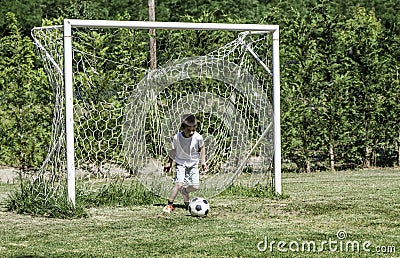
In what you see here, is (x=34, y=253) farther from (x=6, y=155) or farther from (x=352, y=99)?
(x=352, y=99)

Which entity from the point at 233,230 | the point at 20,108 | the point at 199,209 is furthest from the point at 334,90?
the point at 233,230

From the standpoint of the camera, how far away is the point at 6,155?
1479 centimetres

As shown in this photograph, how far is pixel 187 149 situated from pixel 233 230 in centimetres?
207

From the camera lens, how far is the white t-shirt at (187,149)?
9.66 m

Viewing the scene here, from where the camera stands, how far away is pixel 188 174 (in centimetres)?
973

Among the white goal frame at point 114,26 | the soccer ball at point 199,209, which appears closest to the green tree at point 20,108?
the white goal frame at point 114,26

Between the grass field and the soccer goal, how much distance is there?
82 cm

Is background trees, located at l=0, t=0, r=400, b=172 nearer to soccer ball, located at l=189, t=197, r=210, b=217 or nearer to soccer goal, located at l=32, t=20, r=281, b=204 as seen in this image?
soccer goal, located at l=32, t=20, r=281, b=204

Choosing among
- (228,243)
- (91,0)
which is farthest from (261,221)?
(91,0)

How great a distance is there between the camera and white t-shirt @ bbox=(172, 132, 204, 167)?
9664mm

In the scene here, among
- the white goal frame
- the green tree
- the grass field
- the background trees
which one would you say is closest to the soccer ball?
the grass field

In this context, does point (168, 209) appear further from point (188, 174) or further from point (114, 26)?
point (114, 26)

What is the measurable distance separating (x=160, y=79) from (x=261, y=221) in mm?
4566

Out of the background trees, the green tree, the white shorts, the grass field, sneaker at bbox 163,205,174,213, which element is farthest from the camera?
the background trees
